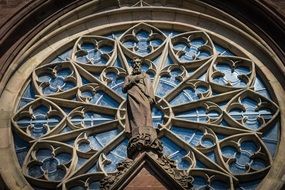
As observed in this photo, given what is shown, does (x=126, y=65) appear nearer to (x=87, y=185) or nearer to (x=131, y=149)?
(x=87, y=185)

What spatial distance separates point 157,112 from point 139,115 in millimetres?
3180

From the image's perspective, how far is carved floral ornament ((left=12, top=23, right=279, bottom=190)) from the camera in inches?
763

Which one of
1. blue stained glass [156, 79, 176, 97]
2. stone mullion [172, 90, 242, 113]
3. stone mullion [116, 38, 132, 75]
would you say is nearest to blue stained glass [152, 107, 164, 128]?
stone mullion [172, 90, 242, 113]

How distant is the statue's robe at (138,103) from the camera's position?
1734cm

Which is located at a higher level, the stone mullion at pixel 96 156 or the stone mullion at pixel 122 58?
the stone mullion at pixel 122 58

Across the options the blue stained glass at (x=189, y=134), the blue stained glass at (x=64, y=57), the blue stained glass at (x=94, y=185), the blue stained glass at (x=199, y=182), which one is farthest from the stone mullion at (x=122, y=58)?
the blue stained glass at (x=199, y=182)

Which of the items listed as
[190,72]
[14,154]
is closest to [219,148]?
[190,72]

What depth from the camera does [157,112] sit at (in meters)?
20.6

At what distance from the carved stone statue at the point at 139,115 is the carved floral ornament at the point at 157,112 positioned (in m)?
1.37

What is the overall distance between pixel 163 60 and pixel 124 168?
5.52 m

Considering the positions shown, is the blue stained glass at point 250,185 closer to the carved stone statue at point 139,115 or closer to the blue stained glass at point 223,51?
the carved stone statue at point 139,115

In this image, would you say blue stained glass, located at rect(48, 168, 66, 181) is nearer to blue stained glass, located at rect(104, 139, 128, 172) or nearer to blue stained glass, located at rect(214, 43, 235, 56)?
blue stained glass, located at rect(104, 139, 128, 172)

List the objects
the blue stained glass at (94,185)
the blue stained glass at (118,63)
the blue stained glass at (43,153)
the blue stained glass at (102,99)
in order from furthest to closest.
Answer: the blue stained glass at (118,63)
the blue stained glass at (102,99)
the blue stained glass at (43,153)
the blue stained glass at (94,185)

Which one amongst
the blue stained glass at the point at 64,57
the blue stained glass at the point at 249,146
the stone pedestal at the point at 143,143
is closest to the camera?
the stone pedestal at the point at 143,143
